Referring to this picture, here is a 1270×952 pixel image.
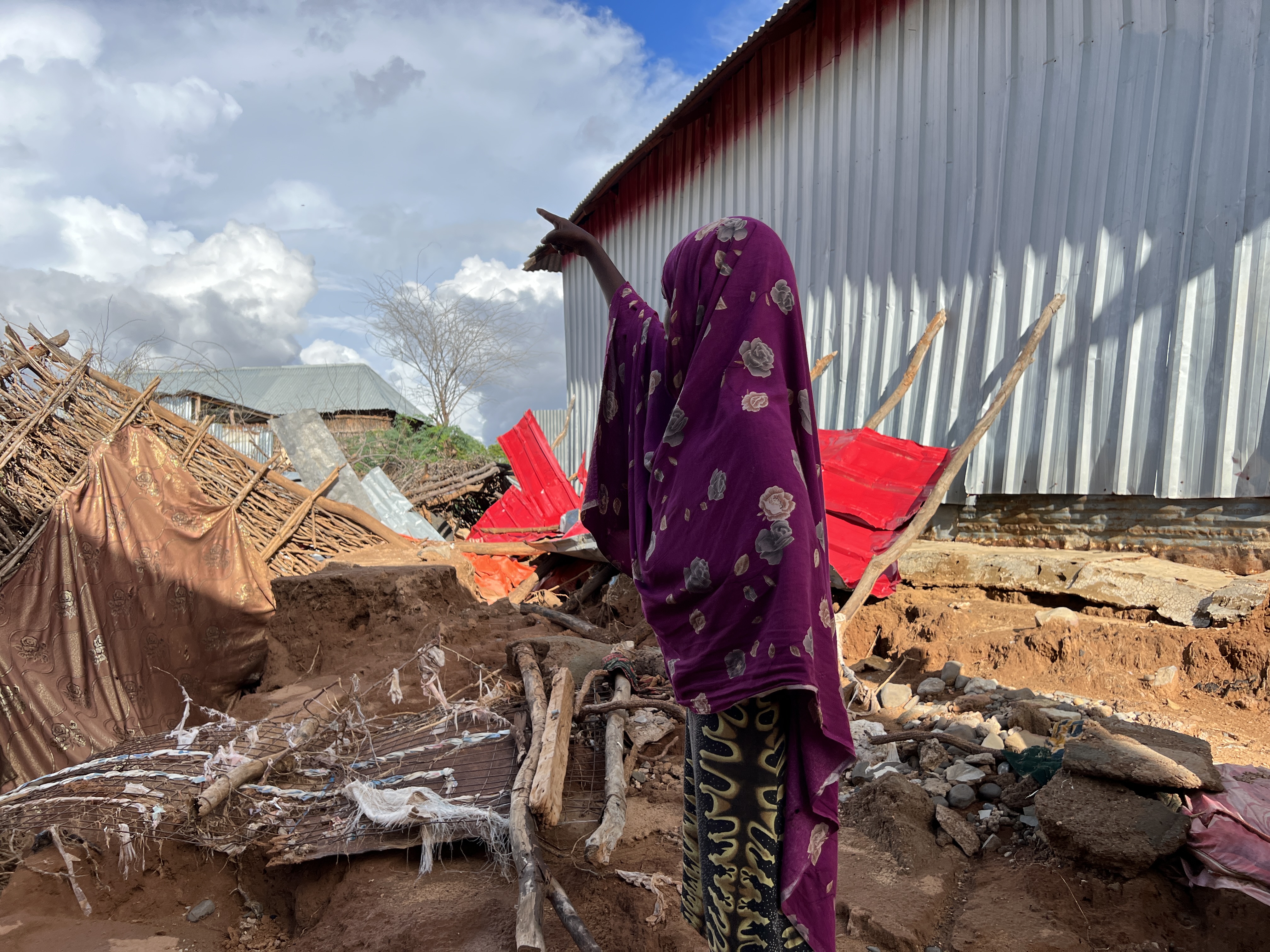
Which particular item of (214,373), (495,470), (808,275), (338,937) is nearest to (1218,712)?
(338,937)

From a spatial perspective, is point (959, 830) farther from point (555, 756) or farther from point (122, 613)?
point (122, 613)

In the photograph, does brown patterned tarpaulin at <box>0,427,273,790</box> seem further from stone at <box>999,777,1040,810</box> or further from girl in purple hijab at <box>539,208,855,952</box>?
stone at <box>999,777,1040,810</box>

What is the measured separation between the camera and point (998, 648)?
13.6 feet

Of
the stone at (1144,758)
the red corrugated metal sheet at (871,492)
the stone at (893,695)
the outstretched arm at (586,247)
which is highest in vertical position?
the outstretched arm at (586,247)

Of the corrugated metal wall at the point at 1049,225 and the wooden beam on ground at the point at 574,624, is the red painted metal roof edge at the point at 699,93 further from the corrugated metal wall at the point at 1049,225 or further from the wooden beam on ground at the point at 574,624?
the wooden beam on ground at the point at 574,624

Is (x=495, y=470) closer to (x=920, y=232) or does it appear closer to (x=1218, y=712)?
(x=920, y=232)

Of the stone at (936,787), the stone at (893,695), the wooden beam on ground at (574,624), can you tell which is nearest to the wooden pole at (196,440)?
the wooden beam on ground at (574,624)

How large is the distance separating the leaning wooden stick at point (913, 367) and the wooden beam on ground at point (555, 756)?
3.27 metres

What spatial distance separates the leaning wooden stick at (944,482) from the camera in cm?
428

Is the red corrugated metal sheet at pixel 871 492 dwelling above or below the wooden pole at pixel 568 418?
below

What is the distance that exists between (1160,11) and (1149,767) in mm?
4363

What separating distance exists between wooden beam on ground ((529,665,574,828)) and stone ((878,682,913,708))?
1684 millimetres

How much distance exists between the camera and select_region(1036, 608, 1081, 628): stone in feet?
13.3

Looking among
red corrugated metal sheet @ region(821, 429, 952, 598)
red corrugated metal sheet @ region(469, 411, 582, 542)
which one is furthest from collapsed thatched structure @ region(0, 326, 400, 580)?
red corrugated metal sheet @ region(821, 429, 952, 598)
